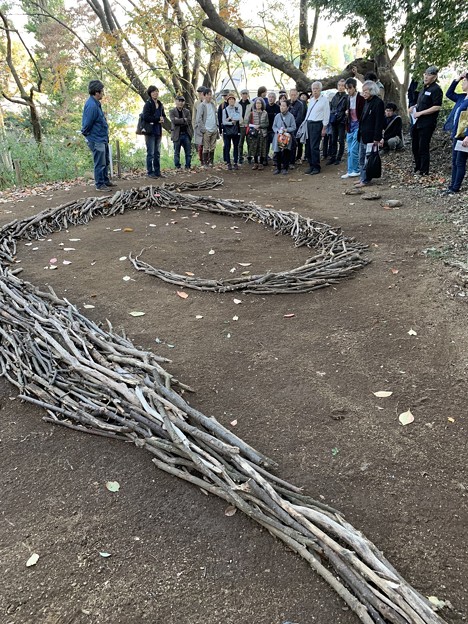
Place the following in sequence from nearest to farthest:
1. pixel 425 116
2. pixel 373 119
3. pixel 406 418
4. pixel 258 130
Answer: pixel 406 418
pixel 373 119
pixel 425 116
pixel 258 130

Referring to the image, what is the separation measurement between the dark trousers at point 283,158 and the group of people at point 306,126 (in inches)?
0.9

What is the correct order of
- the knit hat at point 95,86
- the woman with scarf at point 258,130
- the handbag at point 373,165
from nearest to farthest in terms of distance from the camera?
the knit hat at point 95,86
the handbag at point 373,165
the woman with scarf at point 258,130

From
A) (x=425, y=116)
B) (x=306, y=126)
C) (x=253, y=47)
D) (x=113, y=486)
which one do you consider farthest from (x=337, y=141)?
(x=113, y=486)

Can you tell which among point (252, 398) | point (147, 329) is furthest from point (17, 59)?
point (252, 398)

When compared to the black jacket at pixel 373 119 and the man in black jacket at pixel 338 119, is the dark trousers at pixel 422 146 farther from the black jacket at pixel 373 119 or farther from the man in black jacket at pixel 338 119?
the man in black jacket at pixel 338 119

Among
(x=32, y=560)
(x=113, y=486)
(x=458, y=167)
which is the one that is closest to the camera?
(x=32, y=560)

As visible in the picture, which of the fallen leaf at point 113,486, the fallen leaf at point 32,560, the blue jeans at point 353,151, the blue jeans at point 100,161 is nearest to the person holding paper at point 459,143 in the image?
the blue jeans at point 353,151

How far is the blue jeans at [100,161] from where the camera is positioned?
26.1 feet

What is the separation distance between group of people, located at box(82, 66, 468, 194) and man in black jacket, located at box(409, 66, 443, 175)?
0.02 m

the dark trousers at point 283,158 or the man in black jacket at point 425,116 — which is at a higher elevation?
the man in black jacket at point 425,116

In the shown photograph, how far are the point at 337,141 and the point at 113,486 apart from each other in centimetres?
977

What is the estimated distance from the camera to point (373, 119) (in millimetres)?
7613

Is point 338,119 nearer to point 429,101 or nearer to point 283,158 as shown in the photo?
point 283,158

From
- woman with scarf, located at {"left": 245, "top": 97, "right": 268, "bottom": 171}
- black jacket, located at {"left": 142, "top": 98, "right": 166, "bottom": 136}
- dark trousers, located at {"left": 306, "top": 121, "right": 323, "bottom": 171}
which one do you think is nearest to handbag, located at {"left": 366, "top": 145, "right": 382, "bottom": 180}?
dark trousers, located at {"left": 306, "top": 121, "right": 323, "bottom": 171}
